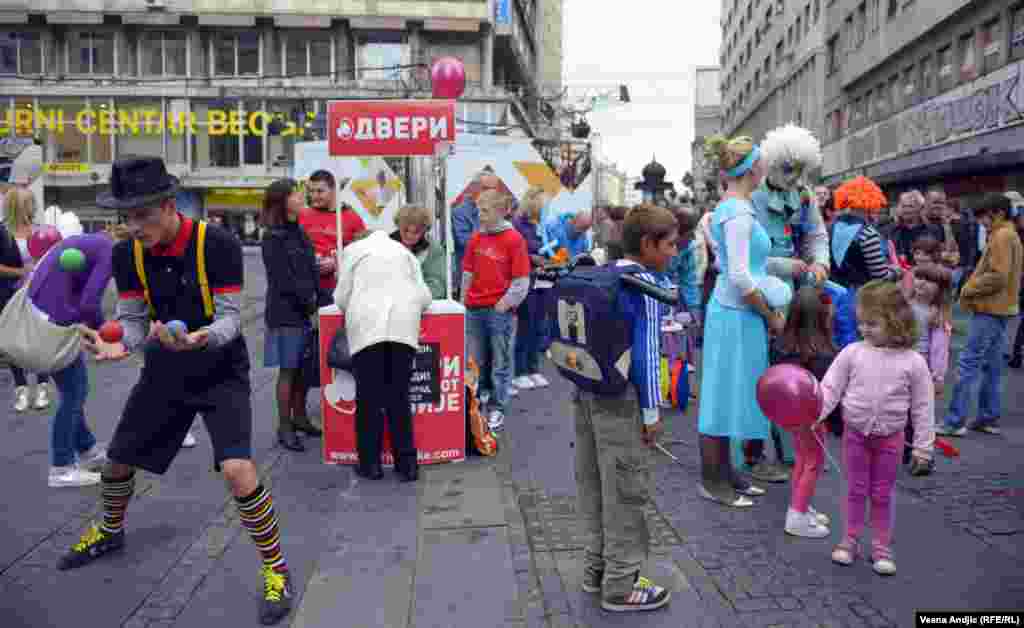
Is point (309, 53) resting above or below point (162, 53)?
above

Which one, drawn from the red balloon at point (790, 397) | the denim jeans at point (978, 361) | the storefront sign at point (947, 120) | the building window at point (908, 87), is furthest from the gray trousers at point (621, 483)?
the building window at point (908, 87)

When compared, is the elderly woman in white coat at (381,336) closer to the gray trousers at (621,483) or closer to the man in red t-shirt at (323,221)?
the man in red t-shirt at (323,221)

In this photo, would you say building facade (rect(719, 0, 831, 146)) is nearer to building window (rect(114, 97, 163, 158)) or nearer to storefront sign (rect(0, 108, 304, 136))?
storefront sign (rect(0, 108, 304, 136))

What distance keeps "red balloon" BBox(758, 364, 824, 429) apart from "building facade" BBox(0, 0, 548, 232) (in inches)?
1572

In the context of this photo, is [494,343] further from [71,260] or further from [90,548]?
[71,260]

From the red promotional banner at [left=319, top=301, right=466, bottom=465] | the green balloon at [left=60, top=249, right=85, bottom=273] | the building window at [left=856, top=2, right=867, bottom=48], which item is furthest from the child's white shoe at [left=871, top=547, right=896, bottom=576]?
the building window at [left=856, top=2, right=867, bottom=48]

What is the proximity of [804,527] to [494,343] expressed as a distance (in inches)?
130

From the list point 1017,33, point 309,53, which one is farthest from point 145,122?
point 1017,33

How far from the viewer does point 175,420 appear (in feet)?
13.4

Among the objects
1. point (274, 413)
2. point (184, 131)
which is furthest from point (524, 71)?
point (274, 413)

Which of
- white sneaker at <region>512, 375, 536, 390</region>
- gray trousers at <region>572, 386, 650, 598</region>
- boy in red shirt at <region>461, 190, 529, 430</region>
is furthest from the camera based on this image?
white sneaker at <region>512, 375, 536, 390</region>

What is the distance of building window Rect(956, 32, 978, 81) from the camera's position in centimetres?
2342

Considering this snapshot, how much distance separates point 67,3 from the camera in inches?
1709

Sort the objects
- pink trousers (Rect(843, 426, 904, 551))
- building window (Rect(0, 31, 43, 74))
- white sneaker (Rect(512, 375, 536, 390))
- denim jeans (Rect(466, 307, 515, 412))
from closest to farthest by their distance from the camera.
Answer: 1. pink trousers (Rect(843, 426, 904, 551))
2. denim jeans (Rect(466, 307, 515, 412))
3. white sneaker (Rect(512, 375, 536, 390))
4. building window (Rect(0, 31, 43, 74))
